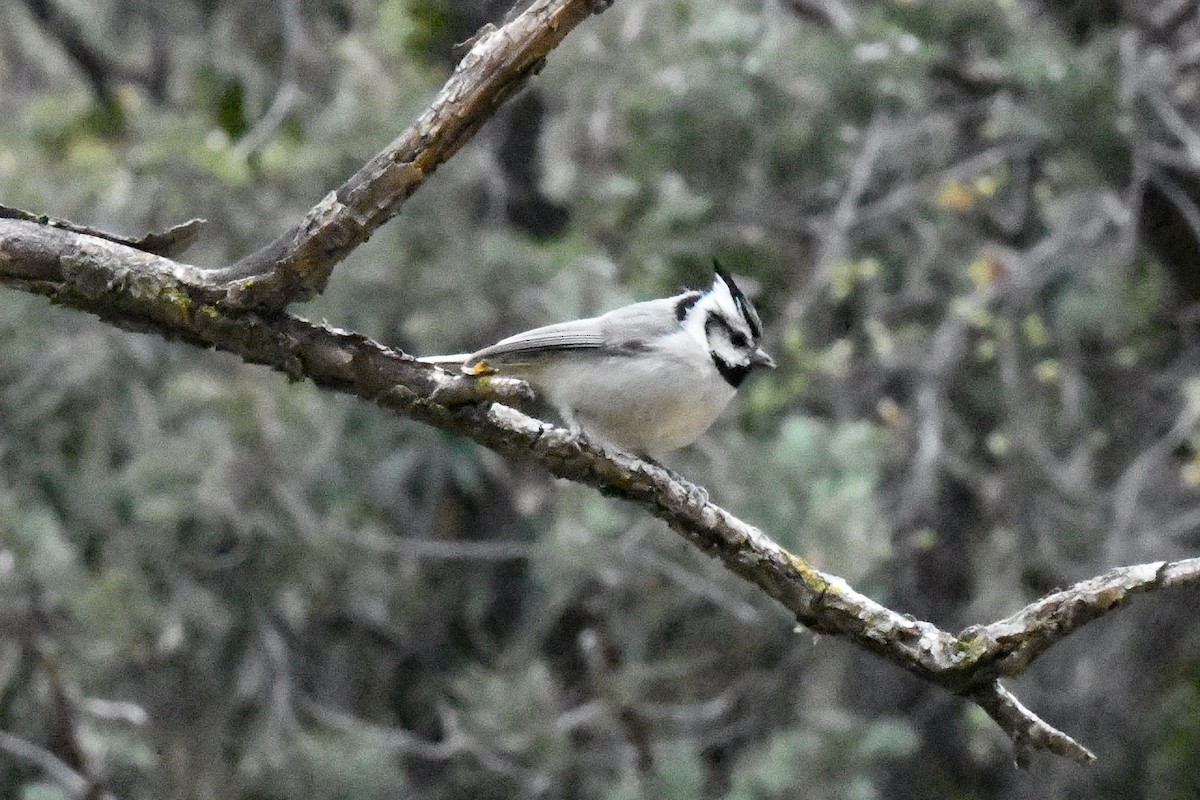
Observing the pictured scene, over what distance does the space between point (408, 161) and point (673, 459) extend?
3.21 m

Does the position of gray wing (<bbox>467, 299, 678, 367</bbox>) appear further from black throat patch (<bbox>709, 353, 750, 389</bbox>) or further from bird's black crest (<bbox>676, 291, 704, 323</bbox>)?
black throat patch (<bbox>709, 353, 750, 389</bbox>)

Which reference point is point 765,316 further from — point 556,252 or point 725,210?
point 556,252

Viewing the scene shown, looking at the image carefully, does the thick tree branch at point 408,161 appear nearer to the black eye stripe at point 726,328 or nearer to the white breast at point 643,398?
the white breast at point 643,398

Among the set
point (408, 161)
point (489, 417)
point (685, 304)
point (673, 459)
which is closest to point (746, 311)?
point (685, 304)

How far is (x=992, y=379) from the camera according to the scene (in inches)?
242

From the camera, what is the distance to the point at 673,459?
17.5 feet

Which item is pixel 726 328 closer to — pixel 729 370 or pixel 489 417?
pixel 729 370

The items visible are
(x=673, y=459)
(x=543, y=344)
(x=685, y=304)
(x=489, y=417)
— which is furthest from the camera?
(x=673, y=459)

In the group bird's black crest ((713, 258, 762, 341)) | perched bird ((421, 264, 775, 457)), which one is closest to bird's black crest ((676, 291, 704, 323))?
perched bird ((421, 264, 775, 457))

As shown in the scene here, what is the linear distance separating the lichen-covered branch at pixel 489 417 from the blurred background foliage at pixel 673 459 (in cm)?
241

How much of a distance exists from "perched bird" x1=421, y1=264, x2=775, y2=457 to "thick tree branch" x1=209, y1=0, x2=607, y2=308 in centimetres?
78

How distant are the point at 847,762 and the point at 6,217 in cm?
342

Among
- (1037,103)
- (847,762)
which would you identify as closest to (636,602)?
(847,762)

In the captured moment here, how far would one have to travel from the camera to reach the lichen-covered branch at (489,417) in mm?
2312
